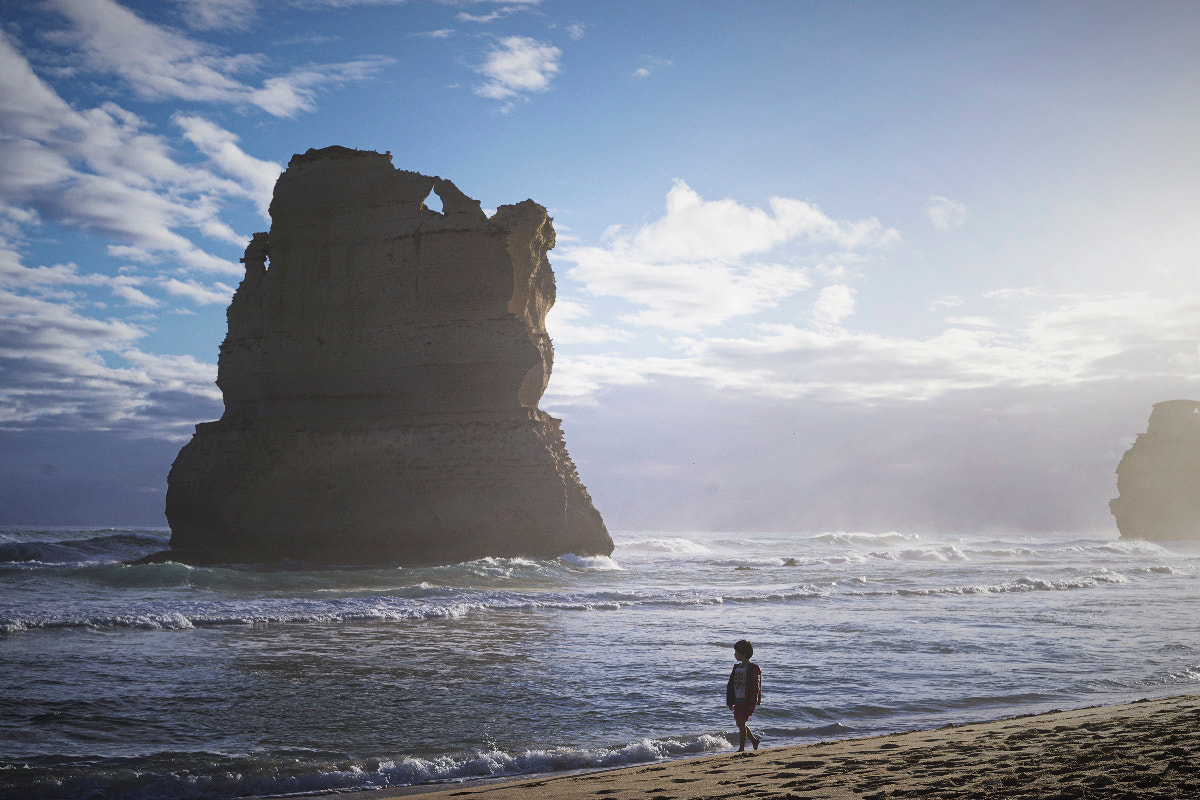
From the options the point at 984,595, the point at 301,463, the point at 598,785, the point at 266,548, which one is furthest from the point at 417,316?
the point at 598,785

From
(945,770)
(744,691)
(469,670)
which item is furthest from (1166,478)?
(945,770)

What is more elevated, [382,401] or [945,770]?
[382,401]

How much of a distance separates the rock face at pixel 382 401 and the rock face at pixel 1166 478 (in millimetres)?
66524

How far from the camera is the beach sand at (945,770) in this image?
4.68 m

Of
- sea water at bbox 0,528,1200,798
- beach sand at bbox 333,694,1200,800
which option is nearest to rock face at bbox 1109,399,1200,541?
sea water at bbox 0,528,1200,798

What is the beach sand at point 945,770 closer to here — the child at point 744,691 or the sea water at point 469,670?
the child at point 744,691

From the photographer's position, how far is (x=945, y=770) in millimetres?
5375

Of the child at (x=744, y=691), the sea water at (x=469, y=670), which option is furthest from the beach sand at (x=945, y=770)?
the sea water at (x=469, y=670)

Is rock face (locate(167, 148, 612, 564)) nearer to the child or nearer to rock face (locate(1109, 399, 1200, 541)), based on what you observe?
the child

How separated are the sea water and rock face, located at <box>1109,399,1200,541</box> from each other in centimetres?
5977

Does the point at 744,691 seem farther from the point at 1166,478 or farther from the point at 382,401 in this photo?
the point at 1166,478

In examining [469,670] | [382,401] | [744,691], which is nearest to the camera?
[744,691]

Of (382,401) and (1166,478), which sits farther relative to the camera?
(1166,478)

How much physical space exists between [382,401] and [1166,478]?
248 feet
